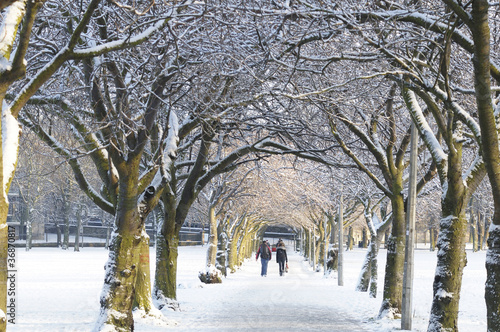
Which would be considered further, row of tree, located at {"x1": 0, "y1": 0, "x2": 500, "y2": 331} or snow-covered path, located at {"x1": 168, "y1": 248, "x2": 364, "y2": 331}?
snow-covered path, located at {"x1": 168, "y1": 248, "x2": 364, "y2": 331}

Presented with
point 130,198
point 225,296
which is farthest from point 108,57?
point 225,296

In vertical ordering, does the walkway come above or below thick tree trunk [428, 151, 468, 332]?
below

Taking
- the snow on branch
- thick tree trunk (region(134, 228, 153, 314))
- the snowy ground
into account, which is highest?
the snow on branch

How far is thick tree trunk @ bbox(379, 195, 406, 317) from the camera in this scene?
1247 centimetres

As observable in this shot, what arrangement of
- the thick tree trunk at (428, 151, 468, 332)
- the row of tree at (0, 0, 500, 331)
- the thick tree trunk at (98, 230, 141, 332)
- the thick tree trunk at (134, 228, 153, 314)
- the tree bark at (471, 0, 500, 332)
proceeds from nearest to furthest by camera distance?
the tree bark at (471, 0, 500, 332)
the row of tree at (0, 0, 500, 331)
the thick tree trunk at (428, 151, 468, 332)
the thick tree trunk at (98, 230, 141, 332)
the thick tree trunk at (134, 228, 153, 314)

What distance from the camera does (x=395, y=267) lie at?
12.7 m

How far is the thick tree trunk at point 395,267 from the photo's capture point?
12.5 metres

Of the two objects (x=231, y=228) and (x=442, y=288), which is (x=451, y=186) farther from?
(x=231, y=228)

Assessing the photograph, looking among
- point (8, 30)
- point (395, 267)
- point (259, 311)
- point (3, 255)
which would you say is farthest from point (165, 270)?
point (8, 30)

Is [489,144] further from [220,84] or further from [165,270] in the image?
[165,270]

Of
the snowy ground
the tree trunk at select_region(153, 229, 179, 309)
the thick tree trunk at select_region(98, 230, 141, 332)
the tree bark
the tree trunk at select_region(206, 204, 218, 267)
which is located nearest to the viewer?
the tree bark

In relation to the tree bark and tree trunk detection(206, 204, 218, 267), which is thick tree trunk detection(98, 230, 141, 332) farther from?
tree trunk detection(206, 204, 218, 267)

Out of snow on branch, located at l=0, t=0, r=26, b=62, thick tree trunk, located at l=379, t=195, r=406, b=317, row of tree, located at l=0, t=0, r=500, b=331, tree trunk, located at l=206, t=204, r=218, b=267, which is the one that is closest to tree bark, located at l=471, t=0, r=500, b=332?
row of tree, located at l=0, t=0, r=500, b=331

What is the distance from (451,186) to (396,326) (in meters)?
3.63
